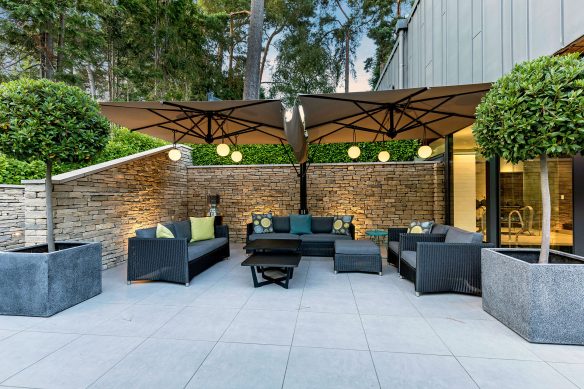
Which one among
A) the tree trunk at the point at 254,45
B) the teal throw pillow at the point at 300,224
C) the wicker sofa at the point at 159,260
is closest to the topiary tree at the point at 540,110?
the wicker sofa at the point at 159,260

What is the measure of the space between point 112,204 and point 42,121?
254 cm

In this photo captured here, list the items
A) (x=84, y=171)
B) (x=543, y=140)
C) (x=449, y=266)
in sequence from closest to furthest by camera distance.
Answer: (x=543, y=140)
(x=449, y=266)
(x=84, y=171)

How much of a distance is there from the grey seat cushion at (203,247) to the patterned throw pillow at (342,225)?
2531mm

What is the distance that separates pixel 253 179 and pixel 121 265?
3.83 metres

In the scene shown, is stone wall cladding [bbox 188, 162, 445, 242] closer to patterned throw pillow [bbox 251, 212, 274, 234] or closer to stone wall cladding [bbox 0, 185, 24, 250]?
patterned throw pillow [bbox 251, 212, 274, 234]

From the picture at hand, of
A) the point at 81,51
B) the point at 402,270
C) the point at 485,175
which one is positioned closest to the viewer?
the point at 402,270

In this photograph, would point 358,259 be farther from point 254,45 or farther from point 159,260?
point 254,45

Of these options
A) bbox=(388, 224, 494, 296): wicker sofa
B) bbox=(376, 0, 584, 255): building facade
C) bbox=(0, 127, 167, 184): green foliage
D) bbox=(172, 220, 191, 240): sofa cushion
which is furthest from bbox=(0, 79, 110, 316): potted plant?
bbox=(376, 0, 584, 255): building facade

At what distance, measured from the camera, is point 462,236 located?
3.91 metres

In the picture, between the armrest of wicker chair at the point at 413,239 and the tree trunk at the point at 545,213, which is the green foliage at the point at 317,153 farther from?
the tree trunk at the point at 545,213

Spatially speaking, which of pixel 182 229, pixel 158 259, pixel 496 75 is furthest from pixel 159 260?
pixel 496 75

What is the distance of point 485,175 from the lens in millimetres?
5207

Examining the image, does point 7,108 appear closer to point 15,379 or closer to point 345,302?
point 15,379

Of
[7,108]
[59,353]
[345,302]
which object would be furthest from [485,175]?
[7,108]
